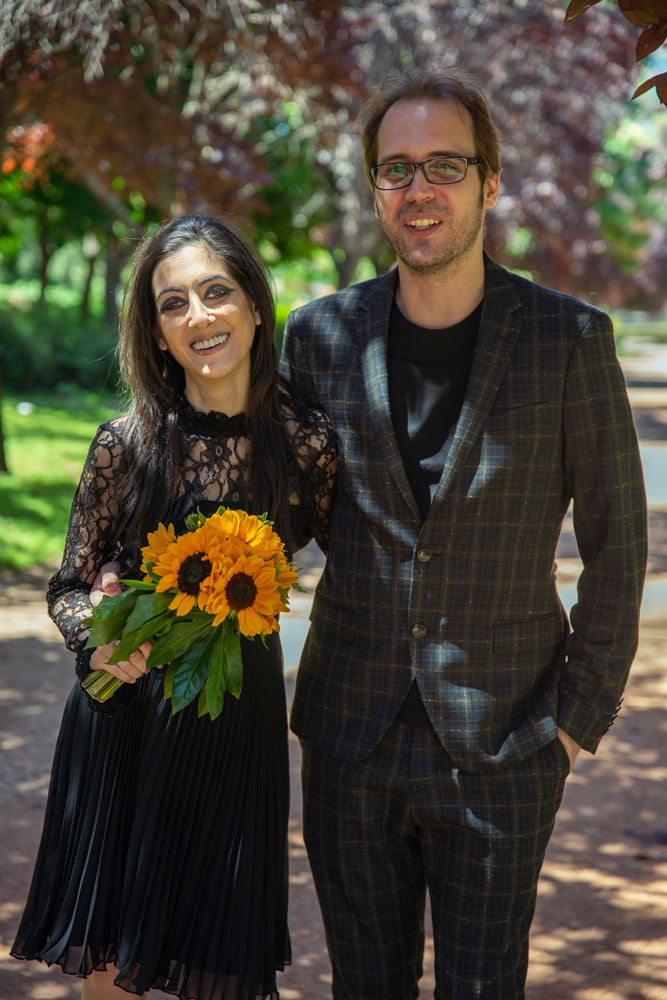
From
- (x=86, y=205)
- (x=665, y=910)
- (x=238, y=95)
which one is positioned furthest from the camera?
(x=86, y=205)

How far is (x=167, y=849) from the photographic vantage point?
A: 2.72 meters

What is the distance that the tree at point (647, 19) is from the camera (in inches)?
77.2

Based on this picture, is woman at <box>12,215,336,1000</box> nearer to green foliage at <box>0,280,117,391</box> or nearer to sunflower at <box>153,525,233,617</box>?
sunflower at <box>153,525,233,617</box>

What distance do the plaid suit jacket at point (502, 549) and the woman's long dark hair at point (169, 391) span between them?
0.20 meters

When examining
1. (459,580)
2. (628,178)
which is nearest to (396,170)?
(459,580)

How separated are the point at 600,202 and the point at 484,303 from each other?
29.6m

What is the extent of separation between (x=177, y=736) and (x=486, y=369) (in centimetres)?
116

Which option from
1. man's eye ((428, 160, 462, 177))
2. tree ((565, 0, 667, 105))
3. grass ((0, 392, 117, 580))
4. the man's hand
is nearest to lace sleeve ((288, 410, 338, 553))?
man's eye ((428, 160, 462, 177))

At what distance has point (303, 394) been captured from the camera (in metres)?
3.07

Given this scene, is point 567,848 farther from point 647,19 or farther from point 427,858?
point 647,19

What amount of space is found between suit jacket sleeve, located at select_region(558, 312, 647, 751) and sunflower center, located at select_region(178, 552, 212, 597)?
0.95 metres

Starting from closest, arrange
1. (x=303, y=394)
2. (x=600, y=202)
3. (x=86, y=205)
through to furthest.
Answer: (x=303, y=394), (x=86, y=205), (x=600, y=202)

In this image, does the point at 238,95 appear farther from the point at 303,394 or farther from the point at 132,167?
the point at 303,394

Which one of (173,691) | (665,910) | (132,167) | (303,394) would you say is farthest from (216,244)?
(132,167)
